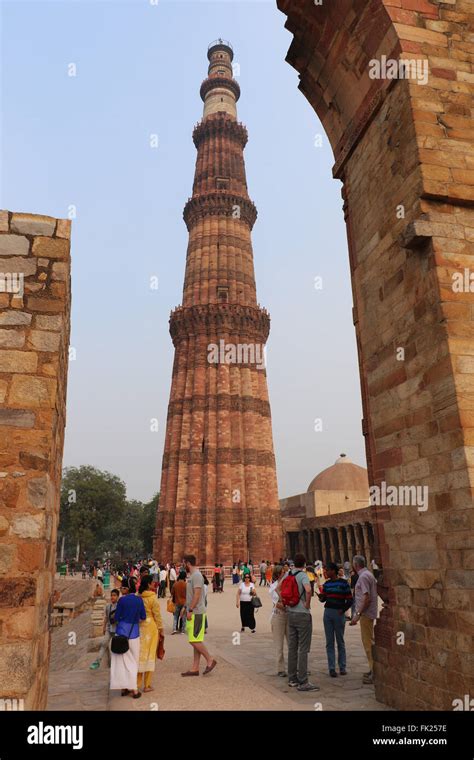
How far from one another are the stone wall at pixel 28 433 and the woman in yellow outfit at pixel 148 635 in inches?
65.3

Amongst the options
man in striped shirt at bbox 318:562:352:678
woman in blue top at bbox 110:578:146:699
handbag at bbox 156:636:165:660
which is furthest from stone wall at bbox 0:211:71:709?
man in striped shirt at bbox 318:562:352:678

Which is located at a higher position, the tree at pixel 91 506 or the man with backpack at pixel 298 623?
the tree at pixel 91 506

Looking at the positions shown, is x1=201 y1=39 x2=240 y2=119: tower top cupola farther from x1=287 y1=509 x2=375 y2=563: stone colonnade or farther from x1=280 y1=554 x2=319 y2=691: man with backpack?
x1=280 y1=554 x2=319 y2=691: man with backpack

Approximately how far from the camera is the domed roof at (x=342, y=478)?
40156 mm

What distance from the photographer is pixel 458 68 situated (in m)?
5.91

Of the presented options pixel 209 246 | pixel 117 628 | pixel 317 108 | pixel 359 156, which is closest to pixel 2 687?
pixel 117 628

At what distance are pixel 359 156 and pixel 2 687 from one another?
692 centimetres

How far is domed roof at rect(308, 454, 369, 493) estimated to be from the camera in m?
40.2

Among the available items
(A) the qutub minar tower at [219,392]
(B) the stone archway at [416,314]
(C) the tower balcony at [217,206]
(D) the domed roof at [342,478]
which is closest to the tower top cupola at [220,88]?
(A) the qutub minar tower at [219,392]

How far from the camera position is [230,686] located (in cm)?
579
